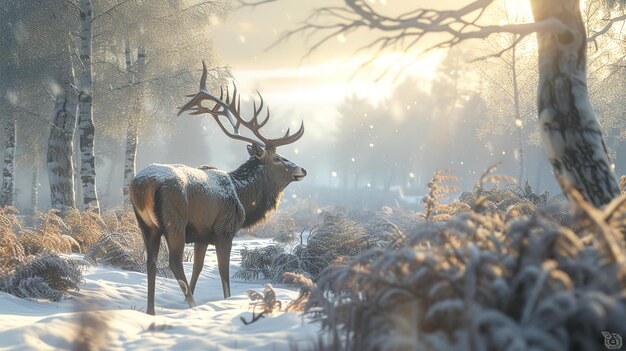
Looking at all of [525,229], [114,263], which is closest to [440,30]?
[525,229]

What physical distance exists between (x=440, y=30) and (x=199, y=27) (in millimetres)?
16471

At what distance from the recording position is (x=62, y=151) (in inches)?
542

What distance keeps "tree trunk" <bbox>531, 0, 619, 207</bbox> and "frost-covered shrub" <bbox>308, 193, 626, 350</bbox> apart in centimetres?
123

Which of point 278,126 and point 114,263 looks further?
point 278,126

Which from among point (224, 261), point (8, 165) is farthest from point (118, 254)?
point (8, 165)

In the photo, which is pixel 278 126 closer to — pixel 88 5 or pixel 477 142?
pixel 477 142

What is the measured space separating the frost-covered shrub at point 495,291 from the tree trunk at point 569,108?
4.02ft

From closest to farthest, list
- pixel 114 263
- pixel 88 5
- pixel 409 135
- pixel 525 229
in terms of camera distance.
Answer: pixel 525 229 < pixel 114 263 < pixel 88 5 < pixel 409 135

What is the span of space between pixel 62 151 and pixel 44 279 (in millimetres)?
8185

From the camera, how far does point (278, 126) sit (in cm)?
7038

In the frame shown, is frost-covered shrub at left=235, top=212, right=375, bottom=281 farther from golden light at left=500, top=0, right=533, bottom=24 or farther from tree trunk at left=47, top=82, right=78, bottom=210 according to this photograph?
golden light at left=500, top=0, right=533, bottom=24

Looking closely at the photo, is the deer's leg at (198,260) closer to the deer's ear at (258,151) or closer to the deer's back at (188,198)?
the deer's back at (188,198)

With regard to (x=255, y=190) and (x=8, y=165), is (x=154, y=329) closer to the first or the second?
(x=255, y=190)

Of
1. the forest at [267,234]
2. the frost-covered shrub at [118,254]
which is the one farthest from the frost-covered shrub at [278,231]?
the frost-covered shrub at [118,254]
